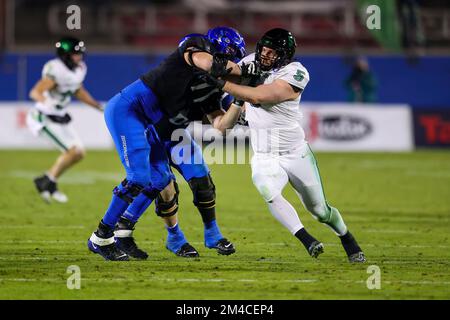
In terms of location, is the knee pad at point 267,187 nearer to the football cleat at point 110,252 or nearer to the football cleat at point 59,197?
the football cleat at point 110,252

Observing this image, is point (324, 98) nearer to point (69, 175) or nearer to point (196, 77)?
point (69, 175)

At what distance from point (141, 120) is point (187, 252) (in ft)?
3.87

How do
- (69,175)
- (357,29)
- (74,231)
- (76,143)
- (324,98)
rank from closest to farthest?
1. (74,231)
2. (76,143)
3. (69,175)
4. (324,98)
5. (357,29)

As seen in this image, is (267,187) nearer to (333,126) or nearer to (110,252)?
(110,252)

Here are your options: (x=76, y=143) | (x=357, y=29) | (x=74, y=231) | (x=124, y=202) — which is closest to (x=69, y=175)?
(x=76, y=143)

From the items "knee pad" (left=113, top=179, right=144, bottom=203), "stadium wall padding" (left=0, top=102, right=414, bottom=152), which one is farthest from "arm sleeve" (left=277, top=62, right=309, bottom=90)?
"stadium wall padding" (left=0, top=102, right=414, bottom=152)

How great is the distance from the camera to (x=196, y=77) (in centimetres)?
759

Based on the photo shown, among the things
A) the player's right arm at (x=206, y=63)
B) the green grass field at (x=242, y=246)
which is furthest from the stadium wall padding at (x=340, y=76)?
the player's right arm at (x=206, y=63)

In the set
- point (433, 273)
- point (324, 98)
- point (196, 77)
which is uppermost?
point (196, 77)

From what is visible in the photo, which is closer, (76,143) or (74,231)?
(74,231)

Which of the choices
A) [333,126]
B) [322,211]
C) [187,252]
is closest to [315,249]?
[322,211]

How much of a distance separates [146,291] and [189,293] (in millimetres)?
291

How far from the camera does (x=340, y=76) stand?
961 inches
